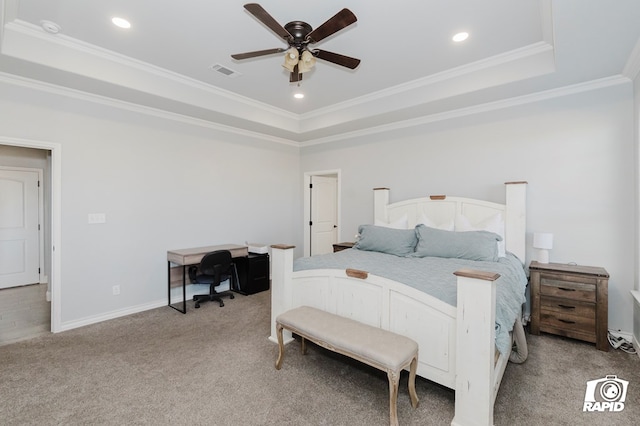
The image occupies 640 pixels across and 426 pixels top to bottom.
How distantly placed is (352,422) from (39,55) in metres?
3.97

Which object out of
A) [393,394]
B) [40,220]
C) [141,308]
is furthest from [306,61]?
[40,220]

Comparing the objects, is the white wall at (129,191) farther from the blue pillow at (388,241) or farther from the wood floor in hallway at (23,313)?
the blue pillow at (388,241)

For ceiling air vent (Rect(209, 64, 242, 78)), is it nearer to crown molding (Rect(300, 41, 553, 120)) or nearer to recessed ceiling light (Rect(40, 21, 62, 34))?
recessed ceiling light (Rect(40, 21, 62, 34))

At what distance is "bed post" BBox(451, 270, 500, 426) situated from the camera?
172 centimetres

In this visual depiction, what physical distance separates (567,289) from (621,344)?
2.17 ft

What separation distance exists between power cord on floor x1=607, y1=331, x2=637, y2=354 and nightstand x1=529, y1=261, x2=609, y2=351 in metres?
0.15

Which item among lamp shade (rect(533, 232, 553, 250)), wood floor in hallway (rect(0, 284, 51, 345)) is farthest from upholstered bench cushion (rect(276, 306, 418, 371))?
wood floor in hallway (rect(0, 284, 51, 345))

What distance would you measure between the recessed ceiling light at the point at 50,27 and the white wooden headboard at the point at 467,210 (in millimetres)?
3975

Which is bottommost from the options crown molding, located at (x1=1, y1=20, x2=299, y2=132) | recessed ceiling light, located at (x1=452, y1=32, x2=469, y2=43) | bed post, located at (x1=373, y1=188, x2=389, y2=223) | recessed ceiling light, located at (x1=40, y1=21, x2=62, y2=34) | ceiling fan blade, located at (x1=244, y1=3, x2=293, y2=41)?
bed post, located at (x1=373, y1=188, x2=389, y2=223)

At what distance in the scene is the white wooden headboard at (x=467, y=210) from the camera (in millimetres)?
3398

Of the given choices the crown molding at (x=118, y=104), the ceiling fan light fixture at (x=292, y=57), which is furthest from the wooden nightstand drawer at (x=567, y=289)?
the crown molding at (x=118, y=104)

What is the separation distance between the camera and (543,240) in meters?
3.17

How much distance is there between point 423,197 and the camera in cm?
427

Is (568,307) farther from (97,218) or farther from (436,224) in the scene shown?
(97,218)
